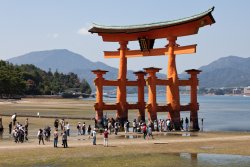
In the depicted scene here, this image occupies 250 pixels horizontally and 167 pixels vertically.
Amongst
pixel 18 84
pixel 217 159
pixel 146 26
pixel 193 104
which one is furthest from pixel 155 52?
pixel 18 84

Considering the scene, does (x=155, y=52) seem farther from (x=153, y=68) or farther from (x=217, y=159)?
(x=217, y=159)

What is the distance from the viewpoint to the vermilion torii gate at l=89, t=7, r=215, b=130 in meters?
43.4

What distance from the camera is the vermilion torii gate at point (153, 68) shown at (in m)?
43.4

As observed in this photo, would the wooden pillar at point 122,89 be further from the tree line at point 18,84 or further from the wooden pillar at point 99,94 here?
the tree line at point 18,84

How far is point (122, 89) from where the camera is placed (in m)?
48.5

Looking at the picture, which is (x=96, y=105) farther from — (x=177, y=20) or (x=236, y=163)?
(x=236, y=163)

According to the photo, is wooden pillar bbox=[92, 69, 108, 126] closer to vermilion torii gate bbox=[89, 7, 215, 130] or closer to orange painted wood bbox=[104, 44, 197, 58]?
vermilion torii gate bbox=[89, 7, 215, 130]

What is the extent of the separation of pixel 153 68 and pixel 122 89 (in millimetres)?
6564

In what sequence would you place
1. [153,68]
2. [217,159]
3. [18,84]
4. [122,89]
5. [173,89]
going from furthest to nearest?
[18,84], [122,89], [173,89], [153,68], [217,159]

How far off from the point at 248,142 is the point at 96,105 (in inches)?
766

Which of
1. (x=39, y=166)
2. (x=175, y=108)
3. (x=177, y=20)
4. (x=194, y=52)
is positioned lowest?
(x=39, y=166)

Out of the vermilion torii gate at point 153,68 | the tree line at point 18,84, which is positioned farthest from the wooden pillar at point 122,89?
the tree line at point 18,84

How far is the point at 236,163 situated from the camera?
77.3ft

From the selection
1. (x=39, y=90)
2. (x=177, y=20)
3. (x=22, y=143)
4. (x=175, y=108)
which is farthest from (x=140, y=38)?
(x=39, y=90)
